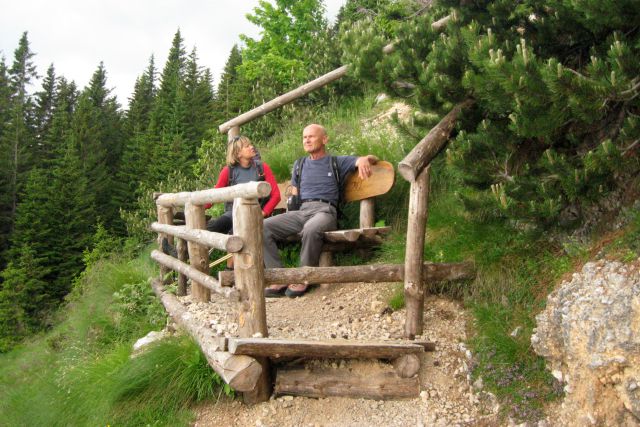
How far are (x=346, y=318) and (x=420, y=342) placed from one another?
3.45 feet

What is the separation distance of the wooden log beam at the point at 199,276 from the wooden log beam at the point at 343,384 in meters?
0.70

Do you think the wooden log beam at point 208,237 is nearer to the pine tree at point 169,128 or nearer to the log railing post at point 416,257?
the log railing post at point 416,257

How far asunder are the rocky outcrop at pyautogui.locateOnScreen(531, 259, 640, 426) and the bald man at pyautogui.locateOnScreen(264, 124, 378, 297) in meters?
2.49

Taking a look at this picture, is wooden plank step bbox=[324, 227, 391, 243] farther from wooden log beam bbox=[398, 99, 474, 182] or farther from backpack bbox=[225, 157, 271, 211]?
backpack bbox=[225, 157, 271, 211]

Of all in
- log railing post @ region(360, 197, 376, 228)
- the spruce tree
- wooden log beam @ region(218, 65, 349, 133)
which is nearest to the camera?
log railing post @ region(360, 197, 376, 228)

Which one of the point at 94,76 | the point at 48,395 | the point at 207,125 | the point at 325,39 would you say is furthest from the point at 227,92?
the point at 48,395

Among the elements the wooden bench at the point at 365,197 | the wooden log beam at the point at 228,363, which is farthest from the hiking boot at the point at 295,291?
the wooden log beam at the point at 228,363

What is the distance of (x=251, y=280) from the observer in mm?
3965

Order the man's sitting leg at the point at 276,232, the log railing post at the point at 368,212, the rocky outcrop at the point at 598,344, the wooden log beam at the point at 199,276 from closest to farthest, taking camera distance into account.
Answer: the rocky outcrop at the point at 598,344, the wooden log beam at the point at 199,276, the man's sitting leg at the point at 276,232, the log railing post at the point at 368,212

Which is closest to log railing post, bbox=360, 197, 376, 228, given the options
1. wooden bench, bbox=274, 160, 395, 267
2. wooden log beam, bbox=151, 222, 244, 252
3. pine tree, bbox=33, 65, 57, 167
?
wooden bench, bbox=274, 160, 395, 267

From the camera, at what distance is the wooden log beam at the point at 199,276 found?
402 cm

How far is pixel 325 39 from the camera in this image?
1351 centimetres

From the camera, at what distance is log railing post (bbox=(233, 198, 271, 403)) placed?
13.0 ft

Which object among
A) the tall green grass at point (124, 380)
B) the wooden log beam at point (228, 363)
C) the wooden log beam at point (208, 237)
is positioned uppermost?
the wooden log beam at point (208, 237)
